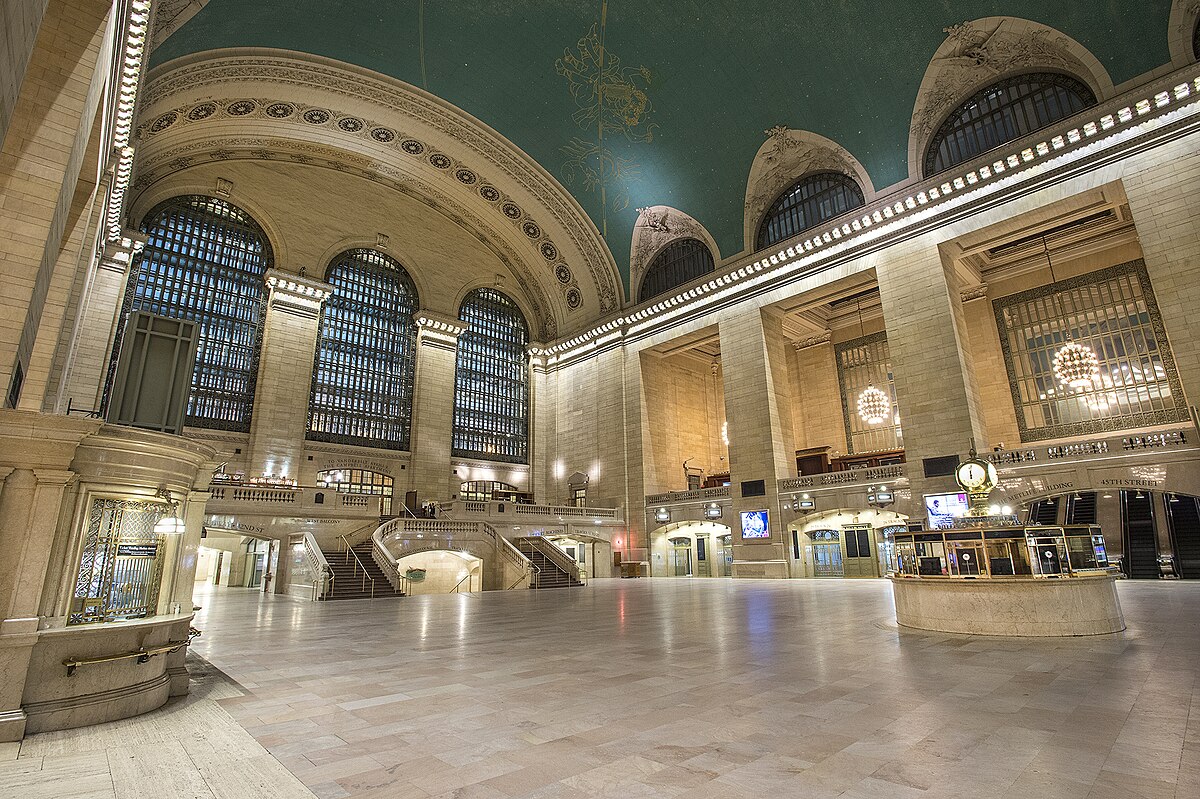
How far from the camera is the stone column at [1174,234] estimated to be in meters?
13.4

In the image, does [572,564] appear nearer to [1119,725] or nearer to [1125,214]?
[1119,725]

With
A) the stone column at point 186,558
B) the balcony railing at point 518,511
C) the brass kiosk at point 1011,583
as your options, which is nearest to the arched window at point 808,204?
the balcony railing at point 518,511

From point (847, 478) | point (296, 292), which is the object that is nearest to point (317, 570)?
point (296, 292)

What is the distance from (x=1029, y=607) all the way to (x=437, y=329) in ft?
84.0

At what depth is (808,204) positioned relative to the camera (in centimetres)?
2219

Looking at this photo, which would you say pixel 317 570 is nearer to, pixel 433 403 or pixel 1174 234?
pixel 433 403

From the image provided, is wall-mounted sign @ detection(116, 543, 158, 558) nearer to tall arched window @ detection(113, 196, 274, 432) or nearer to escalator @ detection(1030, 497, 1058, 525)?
tall arched window @ detection(113, 196, 274, 432)

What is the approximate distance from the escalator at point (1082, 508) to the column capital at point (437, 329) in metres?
24.9

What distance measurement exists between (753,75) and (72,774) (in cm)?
2317

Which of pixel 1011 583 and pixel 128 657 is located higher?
pixel 1011 583

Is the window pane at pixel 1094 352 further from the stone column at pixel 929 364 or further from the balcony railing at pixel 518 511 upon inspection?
the balcony railing at pixel 518 511

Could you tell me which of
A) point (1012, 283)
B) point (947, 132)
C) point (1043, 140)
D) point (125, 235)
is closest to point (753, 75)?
point (947, 132)

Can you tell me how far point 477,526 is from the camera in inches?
770

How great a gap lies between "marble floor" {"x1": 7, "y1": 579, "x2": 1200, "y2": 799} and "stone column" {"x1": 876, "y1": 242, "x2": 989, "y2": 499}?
9808 millimetres
